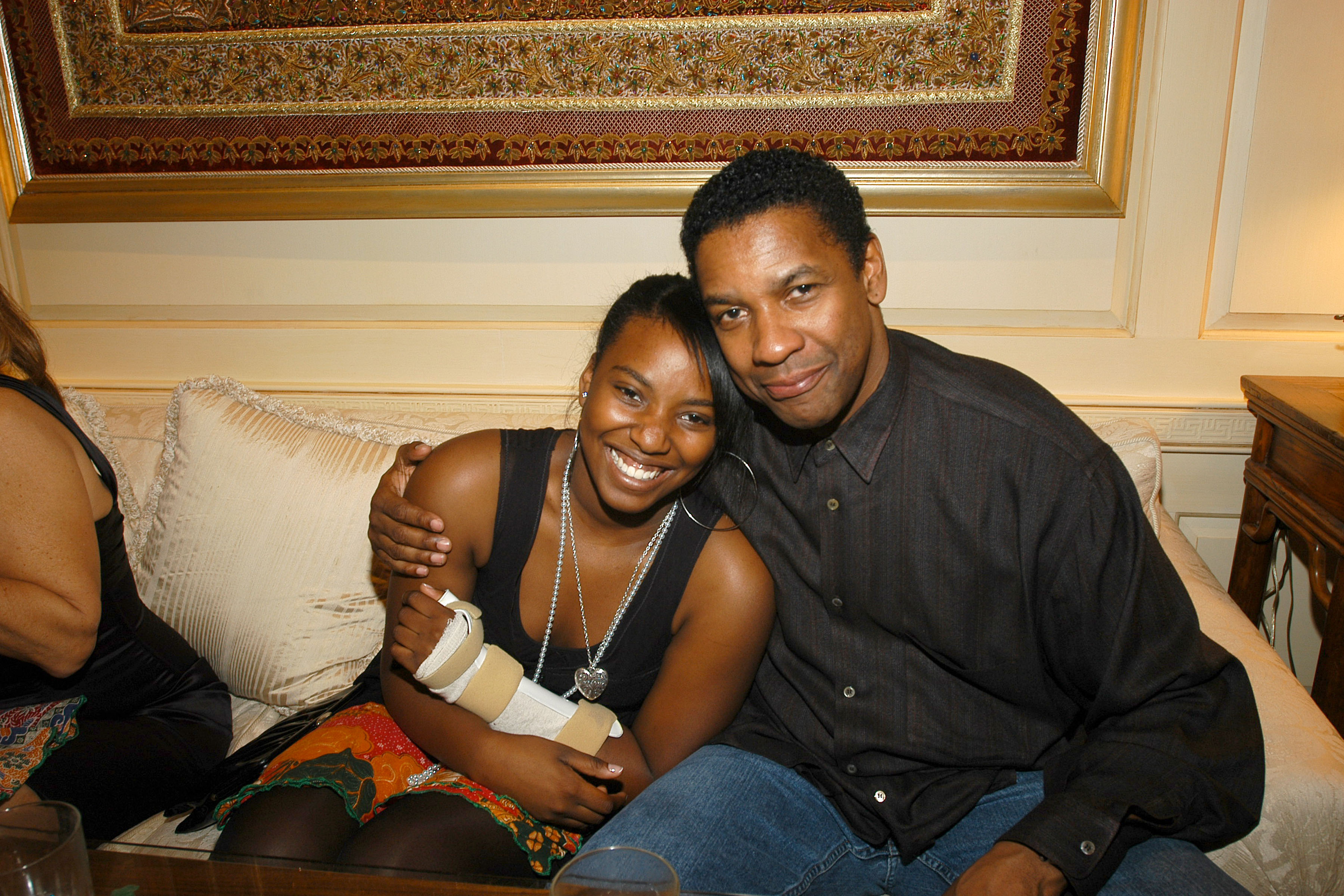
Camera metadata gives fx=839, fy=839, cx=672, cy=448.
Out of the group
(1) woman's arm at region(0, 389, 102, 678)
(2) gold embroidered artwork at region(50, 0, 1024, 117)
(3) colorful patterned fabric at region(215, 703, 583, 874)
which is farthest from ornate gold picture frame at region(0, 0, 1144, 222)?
(3) colorful patterned fabric at region(215, 703, 583, 874)

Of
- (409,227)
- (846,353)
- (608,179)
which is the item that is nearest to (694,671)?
(846,353)

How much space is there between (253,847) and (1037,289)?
193cm

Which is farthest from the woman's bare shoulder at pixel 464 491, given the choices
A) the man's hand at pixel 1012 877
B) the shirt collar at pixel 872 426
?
the man's hand at pixel 1012 877

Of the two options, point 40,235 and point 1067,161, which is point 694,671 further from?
point 40,235

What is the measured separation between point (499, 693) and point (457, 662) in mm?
91

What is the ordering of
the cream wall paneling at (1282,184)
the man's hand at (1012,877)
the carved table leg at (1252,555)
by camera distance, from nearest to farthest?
the man's hand at (1012,877) < the cream wall paneling at (1282,184) < the carved table leg at (1252,555)

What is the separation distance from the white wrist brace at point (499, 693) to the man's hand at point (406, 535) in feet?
0.22

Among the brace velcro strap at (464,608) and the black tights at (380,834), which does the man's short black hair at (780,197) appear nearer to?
the brace velcro strap at (464,608)

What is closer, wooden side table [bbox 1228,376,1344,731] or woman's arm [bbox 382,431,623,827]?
woman's arm [bbox 382,431,623,827]

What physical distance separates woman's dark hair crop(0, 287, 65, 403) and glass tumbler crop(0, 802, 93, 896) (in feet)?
2.92

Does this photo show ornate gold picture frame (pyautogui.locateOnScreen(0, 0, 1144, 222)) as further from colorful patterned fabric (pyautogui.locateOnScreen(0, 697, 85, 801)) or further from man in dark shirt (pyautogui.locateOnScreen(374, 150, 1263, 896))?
colorful patterned fabric (pyautogui.locateOnScreen(0, 697, 85, 801))

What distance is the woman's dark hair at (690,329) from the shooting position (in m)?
1.26

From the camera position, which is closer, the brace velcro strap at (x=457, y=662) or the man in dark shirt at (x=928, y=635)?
the man in dark shirt at (x=928, y=635)

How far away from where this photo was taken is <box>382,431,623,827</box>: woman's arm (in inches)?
49.1
